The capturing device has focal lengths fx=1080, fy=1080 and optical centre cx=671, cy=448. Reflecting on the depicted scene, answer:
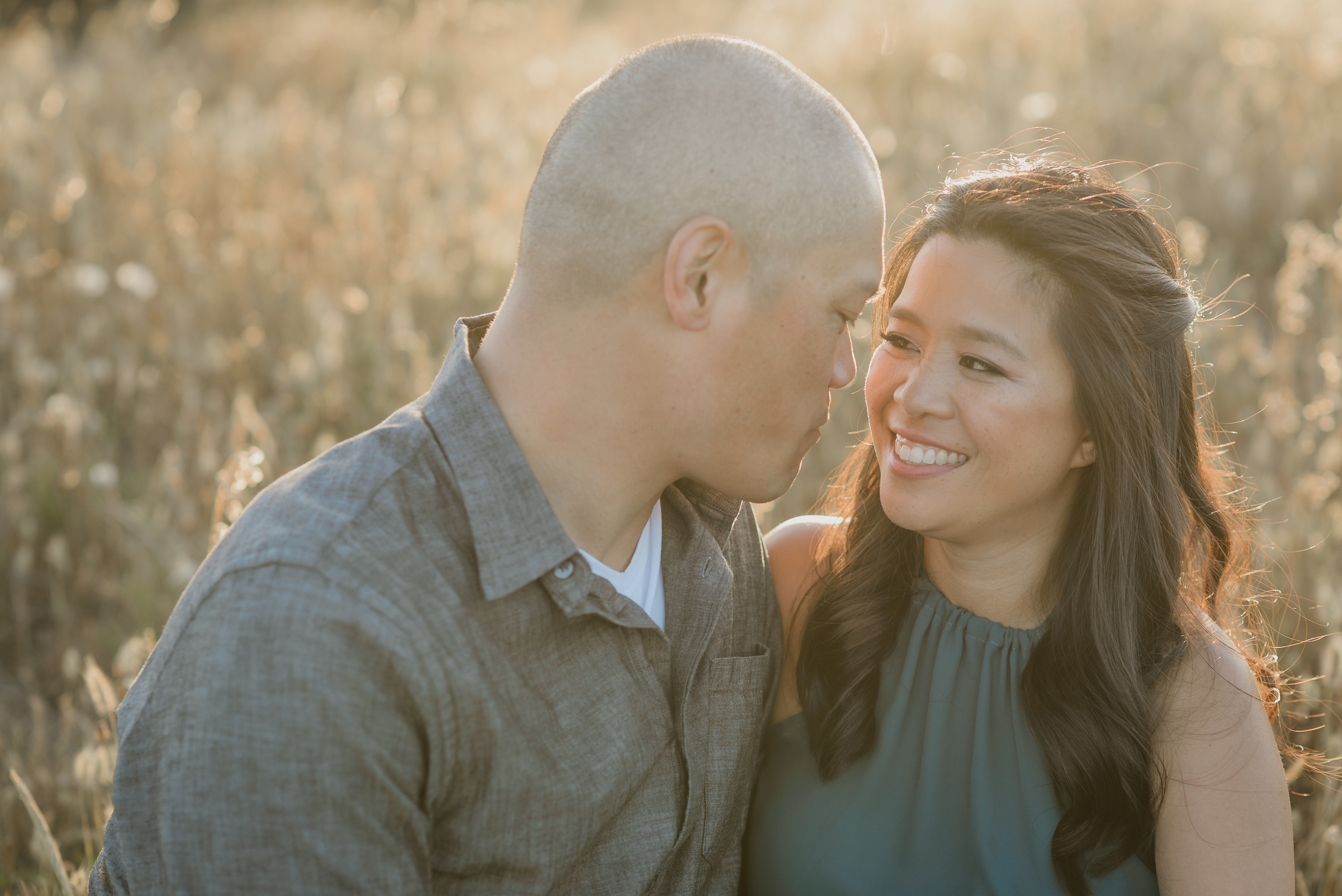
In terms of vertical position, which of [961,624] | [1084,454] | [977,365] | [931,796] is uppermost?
[977,365]

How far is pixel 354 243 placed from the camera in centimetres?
600

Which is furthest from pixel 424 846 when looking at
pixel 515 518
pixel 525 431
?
pixel 525 431

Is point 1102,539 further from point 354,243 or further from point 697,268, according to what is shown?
point 354,243

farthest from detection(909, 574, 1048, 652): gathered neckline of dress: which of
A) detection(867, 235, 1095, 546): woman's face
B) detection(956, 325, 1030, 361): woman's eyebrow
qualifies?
detection(956, 325, 1030, 361): woman's eyebrow

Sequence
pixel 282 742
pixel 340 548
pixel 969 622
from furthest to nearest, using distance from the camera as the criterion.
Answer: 1. pixel 969 622
2. pixel 340 548
3. pixel 282 742

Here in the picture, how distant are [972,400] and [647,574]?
82 centimetres

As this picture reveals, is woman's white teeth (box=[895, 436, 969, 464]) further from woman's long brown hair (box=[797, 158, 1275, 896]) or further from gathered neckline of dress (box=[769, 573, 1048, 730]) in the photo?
gathered neckline of dress (box=[769, 573, 1048, 730])

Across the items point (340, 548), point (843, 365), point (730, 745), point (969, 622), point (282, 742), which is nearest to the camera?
point (282, 742)

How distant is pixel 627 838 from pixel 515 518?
68 cm

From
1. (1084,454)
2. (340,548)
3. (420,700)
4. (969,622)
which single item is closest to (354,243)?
(969,622)

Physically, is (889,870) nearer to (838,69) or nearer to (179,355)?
(179,355)

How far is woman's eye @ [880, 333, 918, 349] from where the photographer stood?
2.58 m

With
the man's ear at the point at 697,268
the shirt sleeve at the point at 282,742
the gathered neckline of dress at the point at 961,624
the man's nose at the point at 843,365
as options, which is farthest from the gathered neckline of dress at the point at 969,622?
the shirt sleeve at the point at 282,742

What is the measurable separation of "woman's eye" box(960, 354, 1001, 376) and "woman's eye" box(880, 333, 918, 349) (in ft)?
0.48
